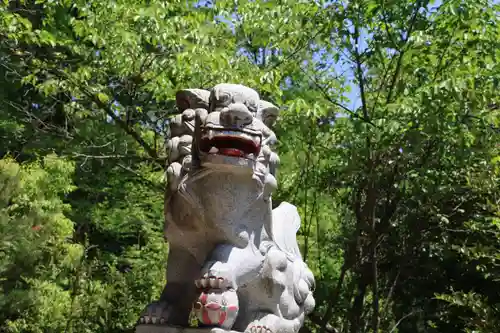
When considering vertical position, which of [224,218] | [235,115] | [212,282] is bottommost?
[212,282]

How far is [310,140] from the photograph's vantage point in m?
7.50

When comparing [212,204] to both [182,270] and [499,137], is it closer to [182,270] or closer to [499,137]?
[182,270]

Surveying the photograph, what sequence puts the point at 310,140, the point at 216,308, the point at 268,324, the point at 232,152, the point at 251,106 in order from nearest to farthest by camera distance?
the point at 216,308, the point at 232,152, the point at 268,324, the point at 251,106, the point at 310,140

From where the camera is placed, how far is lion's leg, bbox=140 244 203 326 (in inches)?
162

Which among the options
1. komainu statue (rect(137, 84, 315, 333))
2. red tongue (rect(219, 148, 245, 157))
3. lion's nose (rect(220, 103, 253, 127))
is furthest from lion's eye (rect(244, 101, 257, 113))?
red tongue (rect(219, 148, 245, 157))

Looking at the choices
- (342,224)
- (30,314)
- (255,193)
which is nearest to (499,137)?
(342,224)

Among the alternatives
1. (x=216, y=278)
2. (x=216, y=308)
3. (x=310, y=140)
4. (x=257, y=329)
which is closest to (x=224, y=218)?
(x=216, y=278)

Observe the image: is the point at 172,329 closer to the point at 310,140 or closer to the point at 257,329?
the point at 257,329

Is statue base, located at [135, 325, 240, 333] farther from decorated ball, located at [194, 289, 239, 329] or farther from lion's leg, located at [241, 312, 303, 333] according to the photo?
lion's leg, located at [241, 312, 303, 333]

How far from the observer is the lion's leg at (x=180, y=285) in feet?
13.5

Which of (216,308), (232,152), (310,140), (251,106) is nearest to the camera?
(216,308)

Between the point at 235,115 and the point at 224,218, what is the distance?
532mm

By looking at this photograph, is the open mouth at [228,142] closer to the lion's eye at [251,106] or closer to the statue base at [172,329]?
the lion's eye at [251,106]

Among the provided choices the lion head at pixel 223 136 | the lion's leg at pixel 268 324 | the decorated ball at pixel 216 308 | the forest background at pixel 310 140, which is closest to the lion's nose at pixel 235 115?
the lion head at pixel 223 136
